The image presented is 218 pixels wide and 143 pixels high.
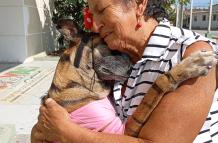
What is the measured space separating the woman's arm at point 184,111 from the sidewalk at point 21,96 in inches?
114

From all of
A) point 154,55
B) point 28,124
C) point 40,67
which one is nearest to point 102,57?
point 154,55

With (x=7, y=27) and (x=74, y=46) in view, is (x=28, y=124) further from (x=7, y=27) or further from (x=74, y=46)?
(x=7, y=27)

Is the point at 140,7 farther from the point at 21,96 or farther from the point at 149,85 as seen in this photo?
the point at 21,96

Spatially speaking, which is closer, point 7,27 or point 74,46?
point 74,46

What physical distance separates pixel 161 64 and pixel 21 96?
5.67m

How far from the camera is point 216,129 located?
187 cm

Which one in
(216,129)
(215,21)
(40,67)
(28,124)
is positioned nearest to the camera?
(216,129)

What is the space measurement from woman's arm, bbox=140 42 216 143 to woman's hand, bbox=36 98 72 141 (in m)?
0.40

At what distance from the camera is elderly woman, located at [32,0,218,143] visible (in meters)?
1.59

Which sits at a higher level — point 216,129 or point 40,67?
point 216,129

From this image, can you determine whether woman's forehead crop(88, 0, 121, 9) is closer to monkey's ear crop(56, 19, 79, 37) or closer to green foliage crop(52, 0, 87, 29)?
monkey's ear crop(56, 19, 79, 37)

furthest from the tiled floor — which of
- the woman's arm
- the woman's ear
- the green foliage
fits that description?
the woman's arm

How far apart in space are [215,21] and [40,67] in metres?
70.8

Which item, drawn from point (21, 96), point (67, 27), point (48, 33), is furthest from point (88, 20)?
point (48, 33)
